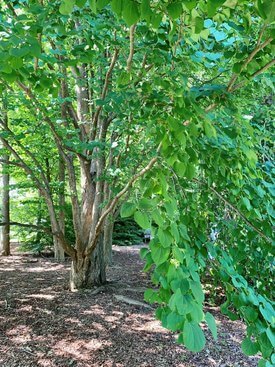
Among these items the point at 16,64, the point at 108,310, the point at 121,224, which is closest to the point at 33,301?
the point at 108,310

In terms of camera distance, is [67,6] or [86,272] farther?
[86,272]

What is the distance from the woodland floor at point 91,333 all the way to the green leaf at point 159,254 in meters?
2.31

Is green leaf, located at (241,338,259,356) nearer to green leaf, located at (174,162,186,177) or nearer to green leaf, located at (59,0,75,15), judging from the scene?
green leaf, located at (174,162,186,177)

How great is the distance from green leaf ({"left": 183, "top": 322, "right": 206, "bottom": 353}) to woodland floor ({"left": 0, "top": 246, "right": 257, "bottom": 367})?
2319 mm

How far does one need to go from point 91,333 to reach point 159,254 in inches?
111

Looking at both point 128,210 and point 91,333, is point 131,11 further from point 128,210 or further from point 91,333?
point 91,333

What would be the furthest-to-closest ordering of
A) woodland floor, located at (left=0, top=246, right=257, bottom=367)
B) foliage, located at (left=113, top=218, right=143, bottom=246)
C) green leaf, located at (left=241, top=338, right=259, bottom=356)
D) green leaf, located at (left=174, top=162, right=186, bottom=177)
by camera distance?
foliage, located at (left=113, top=218, right=143, bottom=246)
woodland floor, located at (left=0, top=246, right=257, bottom=367)
green leaf, located at (left=174, top=162, right=186, bottom=177)
green leaf, located at (left=241, top=338, right=259, bottom=356)

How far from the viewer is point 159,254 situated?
0.89 meters

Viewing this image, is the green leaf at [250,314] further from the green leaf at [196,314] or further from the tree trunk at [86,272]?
the tree trunk at [86,272]

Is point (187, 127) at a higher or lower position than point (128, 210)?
higher

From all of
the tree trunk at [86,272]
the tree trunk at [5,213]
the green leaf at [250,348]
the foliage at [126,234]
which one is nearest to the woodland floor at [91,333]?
the tree trunk at [86,272]

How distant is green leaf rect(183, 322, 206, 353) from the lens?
0.75 meters

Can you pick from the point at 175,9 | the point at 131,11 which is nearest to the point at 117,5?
the point at 131,11

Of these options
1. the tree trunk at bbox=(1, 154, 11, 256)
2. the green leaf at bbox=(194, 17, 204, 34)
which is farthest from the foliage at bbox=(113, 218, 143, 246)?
the green leaf at bbox=(194, 17, 204, 34)
